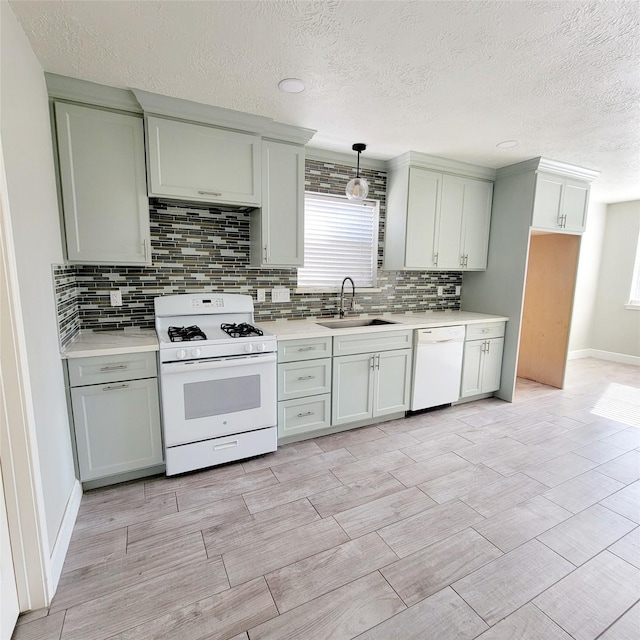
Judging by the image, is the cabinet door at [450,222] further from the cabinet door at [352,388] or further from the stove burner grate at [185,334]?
the stove burner grate at [185,334]

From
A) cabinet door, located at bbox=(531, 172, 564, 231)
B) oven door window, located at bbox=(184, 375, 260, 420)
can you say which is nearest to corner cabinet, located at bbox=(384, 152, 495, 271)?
cabinet door, located at bbox=(531, 172, 564, 231)

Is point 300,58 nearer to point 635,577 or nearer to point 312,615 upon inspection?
point 312,615

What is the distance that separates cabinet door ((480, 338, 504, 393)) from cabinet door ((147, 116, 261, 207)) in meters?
2.73

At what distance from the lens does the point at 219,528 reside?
1889mm

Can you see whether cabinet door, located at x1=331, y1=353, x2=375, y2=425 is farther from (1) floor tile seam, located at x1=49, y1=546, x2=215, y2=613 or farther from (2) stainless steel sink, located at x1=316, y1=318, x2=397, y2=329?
(1) floor tile seam, located at x1=49, y1=546, x2=215, y2=613

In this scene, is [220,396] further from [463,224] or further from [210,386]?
[463,224]

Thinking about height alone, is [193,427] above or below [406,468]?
above

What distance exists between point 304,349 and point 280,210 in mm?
1095

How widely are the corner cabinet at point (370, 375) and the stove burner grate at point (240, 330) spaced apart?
0.64m

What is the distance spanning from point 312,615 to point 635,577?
1491mm

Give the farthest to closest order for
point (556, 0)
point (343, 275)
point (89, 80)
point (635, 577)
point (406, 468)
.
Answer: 1. point (343, 275)
2. point (406, 468)
3. point (89, 80)
4. point (635, 577)
5. point (556, 0)

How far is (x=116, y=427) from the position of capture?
84.2 inches

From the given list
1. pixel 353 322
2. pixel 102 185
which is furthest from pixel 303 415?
pixel 102 185

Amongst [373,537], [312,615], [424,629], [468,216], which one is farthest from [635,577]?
[468,216]
